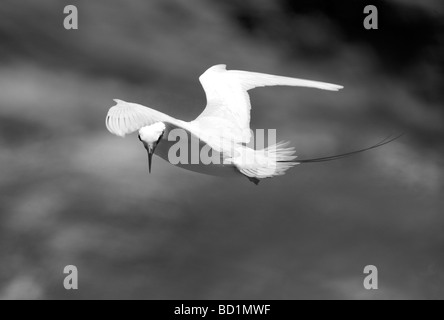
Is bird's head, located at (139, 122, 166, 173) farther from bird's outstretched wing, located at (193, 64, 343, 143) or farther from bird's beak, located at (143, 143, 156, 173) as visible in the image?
bird's outstretched wing, located at (193, 64, 343, 143)

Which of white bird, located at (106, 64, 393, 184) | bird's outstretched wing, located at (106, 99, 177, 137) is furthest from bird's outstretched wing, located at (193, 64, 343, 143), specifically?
bird's outstretched wing, located at (106, 99, 177, 137)

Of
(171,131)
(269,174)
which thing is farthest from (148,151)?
(269,174)

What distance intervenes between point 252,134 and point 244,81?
865 millimetres

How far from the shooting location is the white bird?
544 centimetres

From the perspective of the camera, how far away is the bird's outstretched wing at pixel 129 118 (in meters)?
5.21

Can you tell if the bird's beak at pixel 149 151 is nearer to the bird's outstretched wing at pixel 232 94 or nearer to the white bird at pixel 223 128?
the white bird at pixel 223 128

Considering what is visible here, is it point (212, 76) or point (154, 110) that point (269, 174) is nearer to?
point (154, 110)

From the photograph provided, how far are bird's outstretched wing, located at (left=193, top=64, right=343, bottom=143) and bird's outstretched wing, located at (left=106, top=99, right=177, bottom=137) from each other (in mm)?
958

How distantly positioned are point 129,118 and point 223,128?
139 cm

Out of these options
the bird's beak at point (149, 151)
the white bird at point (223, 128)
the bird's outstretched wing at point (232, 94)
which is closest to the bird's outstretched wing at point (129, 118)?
the white bird at point (223, 128)

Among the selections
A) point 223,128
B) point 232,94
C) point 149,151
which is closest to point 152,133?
point 149,151

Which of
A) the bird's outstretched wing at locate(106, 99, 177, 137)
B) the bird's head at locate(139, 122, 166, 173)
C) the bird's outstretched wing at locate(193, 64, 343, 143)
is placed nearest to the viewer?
the bird's outstretched wing at locate(106, 99, 177, 137)

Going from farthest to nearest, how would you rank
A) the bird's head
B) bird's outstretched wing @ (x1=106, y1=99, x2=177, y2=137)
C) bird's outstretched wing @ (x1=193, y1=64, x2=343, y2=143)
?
bird's outstretched wing @ (x1=193, y1=64, x2=343, y2=143)
the bird's head
bird's outstretched wing @ (x1=106, y1=99, x2=177, y2=137)

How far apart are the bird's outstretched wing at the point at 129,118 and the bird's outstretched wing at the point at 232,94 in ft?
3.14
